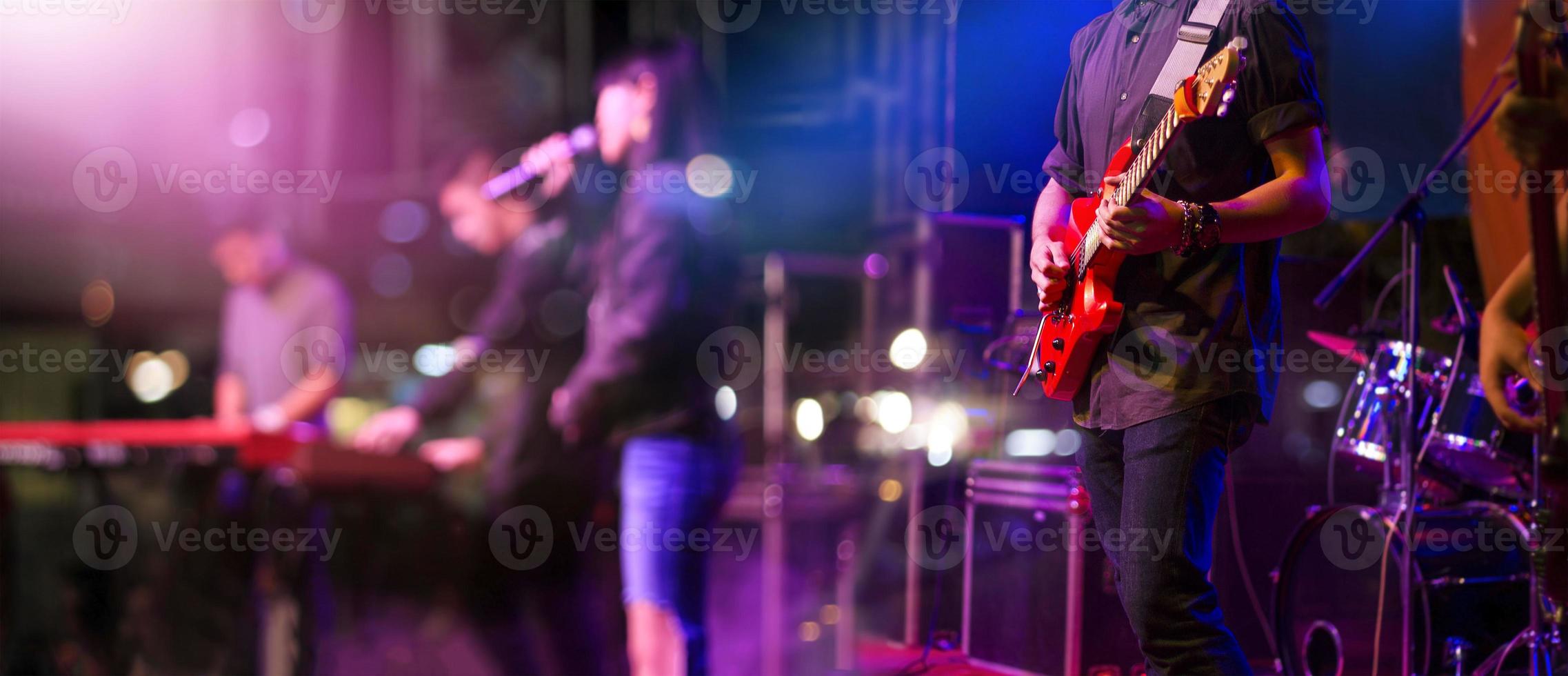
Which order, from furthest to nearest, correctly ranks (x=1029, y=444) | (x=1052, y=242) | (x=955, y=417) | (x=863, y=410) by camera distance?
1. (x=863, y=410)
2. (x=1029, y=444)
3. (x=955, y=417)
4. (x=1052, y=242)

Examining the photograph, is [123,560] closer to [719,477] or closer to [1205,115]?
[719,477]

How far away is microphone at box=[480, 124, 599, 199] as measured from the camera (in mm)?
3580

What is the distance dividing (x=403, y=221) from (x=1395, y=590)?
6699 mm

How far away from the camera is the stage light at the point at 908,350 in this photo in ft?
18.9

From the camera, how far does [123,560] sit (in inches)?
197

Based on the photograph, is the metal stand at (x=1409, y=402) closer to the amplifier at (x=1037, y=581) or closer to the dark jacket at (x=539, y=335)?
the amplifier at (x=1037, y=581)

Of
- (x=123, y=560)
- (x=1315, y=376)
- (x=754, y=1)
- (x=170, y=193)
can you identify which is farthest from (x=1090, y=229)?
(x=170, y=193)

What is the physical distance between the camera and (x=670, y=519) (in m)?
2.91

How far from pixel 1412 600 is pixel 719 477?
187cm

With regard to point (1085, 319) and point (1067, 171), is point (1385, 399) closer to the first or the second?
point (1067, 171)

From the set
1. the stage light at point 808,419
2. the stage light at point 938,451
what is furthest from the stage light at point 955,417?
the stage light at point 808,419

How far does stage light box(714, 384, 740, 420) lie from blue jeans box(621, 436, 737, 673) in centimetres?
15

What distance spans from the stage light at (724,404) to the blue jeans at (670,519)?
0.15 metres

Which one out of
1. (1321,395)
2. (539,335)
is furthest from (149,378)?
(1321,395)
